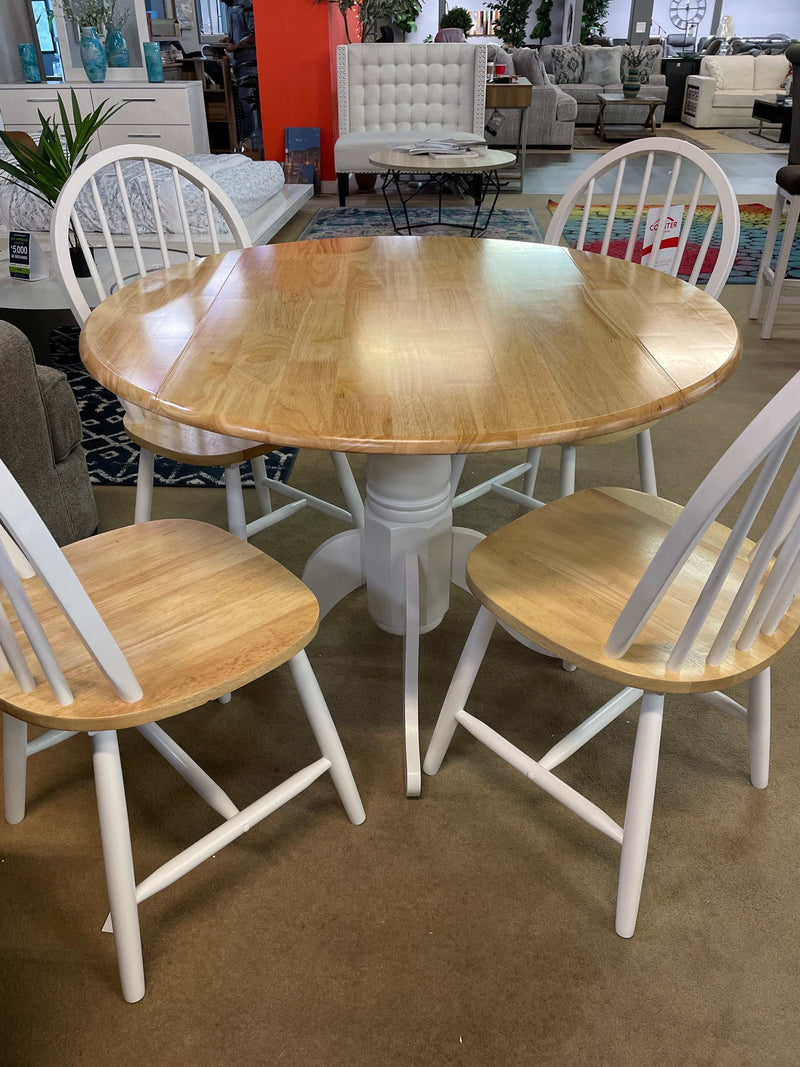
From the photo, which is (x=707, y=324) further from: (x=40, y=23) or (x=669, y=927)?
(x=40, y=23)

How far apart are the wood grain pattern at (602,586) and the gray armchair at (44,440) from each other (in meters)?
1.13

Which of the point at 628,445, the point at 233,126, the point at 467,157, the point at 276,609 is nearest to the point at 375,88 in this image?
the point at 467,157

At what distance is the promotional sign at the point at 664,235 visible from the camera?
179cm

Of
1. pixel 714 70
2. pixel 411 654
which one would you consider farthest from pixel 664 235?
pixel 714 70

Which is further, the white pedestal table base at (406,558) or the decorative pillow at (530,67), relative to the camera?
the decorative pillow at (530,67)

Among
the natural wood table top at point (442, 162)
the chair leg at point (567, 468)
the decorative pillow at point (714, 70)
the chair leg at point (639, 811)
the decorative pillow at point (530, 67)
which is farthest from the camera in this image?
the decorative pillow at point (714, 70)

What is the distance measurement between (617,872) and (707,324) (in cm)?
87

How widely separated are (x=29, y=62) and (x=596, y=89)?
247 inches

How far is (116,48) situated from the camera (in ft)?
18.9

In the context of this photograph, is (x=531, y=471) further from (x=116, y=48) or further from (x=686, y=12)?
(x=686, y=12)

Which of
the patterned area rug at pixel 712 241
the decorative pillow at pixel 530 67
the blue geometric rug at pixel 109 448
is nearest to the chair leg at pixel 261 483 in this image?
the blue geometric rug at pixel 109 448

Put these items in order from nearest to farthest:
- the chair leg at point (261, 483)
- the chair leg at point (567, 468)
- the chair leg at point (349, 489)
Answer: the chair leg at point (567, 468), the chair leg at point (349, 489), the chair leg at point (261, 483)

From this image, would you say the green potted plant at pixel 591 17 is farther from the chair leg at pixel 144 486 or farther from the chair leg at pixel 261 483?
the chair leg at pixel 144 486

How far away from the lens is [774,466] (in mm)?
817
